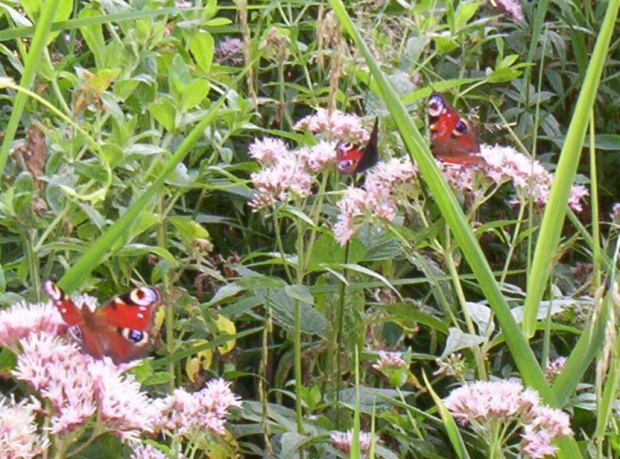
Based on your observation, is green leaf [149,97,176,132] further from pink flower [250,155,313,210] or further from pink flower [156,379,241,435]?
pink flower [156,379,241,435]

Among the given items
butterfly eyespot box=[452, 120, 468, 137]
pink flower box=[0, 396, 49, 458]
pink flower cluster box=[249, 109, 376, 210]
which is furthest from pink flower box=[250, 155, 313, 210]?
pink flower box=[0, 396, 49, 458]

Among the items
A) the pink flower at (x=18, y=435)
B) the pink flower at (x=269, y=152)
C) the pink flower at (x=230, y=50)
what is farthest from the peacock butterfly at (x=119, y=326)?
the pink flower at (x=230, y=50)

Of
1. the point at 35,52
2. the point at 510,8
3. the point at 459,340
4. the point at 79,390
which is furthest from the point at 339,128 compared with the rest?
the point at 510,8

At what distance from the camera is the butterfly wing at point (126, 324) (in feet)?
3.77

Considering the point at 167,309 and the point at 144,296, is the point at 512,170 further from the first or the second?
the point at 144,296

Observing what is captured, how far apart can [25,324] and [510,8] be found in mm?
1553

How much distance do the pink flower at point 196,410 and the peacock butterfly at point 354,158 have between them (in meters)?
0.42

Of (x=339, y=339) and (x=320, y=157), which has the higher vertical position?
(x=320, y=157)

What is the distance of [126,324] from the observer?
1.16 meters

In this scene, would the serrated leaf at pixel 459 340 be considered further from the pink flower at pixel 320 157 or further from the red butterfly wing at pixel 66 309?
the red butterfly wing at pixel 66 309

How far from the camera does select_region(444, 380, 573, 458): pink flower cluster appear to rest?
1.19m

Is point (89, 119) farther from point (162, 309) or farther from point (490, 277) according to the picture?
point (490, 277)

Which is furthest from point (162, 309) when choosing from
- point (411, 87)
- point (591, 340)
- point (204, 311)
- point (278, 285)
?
point (591, 340)

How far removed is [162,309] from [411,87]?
0.58 meters
